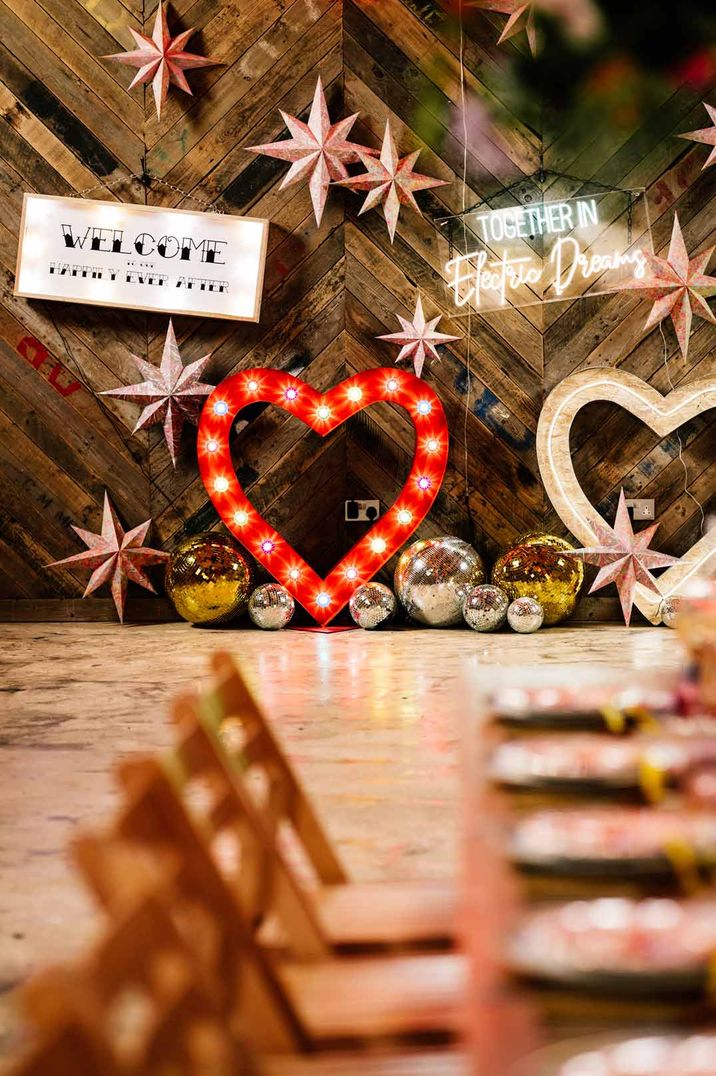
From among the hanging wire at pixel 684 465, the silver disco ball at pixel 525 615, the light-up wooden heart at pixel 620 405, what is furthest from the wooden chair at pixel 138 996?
the hanging wire at pixel 684 465

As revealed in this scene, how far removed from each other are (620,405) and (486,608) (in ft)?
4.35

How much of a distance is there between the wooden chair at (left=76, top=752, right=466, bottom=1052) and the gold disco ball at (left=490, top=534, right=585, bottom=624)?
403 cm

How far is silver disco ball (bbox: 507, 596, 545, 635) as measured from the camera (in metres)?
5.19

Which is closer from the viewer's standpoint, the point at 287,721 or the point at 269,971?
the point at 269,971

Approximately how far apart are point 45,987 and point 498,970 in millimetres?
350

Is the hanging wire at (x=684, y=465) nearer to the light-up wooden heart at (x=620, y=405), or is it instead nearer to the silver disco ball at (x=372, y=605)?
the light-up wooden heart at (x=620, y=405)

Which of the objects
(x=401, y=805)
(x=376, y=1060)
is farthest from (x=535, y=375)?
(x=376, y=1060)

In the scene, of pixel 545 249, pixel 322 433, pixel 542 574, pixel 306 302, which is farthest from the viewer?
pixel 306 302

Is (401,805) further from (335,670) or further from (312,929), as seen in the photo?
(335,670)

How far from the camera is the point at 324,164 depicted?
5598 millimetres

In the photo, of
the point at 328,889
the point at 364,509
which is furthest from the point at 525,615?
the point at 328,889

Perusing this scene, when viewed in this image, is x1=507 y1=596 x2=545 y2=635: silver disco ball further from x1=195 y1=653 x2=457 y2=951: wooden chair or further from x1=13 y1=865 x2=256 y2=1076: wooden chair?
x1=13 y1=865 x2=256 y2=1076: wooden chair

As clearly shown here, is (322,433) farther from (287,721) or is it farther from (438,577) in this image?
(287,721)

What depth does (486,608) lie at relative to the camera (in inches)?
206
